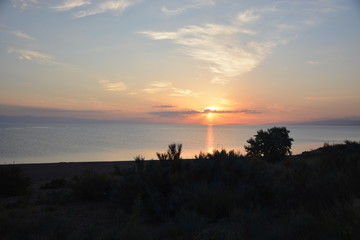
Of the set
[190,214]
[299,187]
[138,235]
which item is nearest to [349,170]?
[299,187]

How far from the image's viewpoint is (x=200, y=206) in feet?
22.4

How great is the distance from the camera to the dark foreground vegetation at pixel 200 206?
5.19m

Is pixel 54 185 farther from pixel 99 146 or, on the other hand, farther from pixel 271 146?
pixel 99 146

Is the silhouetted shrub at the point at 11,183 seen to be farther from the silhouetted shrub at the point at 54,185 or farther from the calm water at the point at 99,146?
the calm water at the point at 99,146

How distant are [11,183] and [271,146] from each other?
1566 cm

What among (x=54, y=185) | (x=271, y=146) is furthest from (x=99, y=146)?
(x=54, y=185)

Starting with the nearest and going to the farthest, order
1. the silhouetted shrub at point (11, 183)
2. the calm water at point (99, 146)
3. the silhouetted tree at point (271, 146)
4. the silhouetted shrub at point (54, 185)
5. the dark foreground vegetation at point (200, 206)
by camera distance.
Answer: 1. the dark foreground vegetation at point (200, 206)
2. the silhouetted shrub at point (11, 183)
3. the silhouetted shrub at point (54, 185)
4. the silhouetted tree at point (271, 146)
5. the calm water at point (99, 146)

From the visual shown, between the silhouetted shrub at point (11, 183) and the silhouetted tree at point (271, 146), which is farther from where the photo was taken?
the silhouetted tree at point (271, 146)

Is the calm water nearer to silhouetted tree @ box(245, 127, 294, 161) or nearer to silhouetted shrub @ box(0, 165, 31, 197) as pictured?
silhouetted shrub @ box(0, 165, 31, 197)

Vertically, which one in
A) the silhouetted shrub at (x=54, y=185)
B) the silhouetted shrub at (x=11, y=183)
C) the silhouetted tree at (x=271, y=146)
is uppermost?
the silhouetted tree at (x=271, y=146)

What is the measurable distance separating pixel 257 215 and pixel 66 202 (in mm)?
6269

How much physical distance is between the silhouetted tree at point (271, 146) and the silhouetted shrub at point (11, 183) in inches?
559

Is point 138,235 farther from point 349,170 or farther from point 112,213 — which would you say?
point 349,170

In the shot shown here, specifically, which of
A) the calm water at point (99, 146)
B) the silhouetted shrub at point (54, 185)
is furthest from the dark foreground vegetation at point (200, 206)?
the calm water at point (99, 146)
